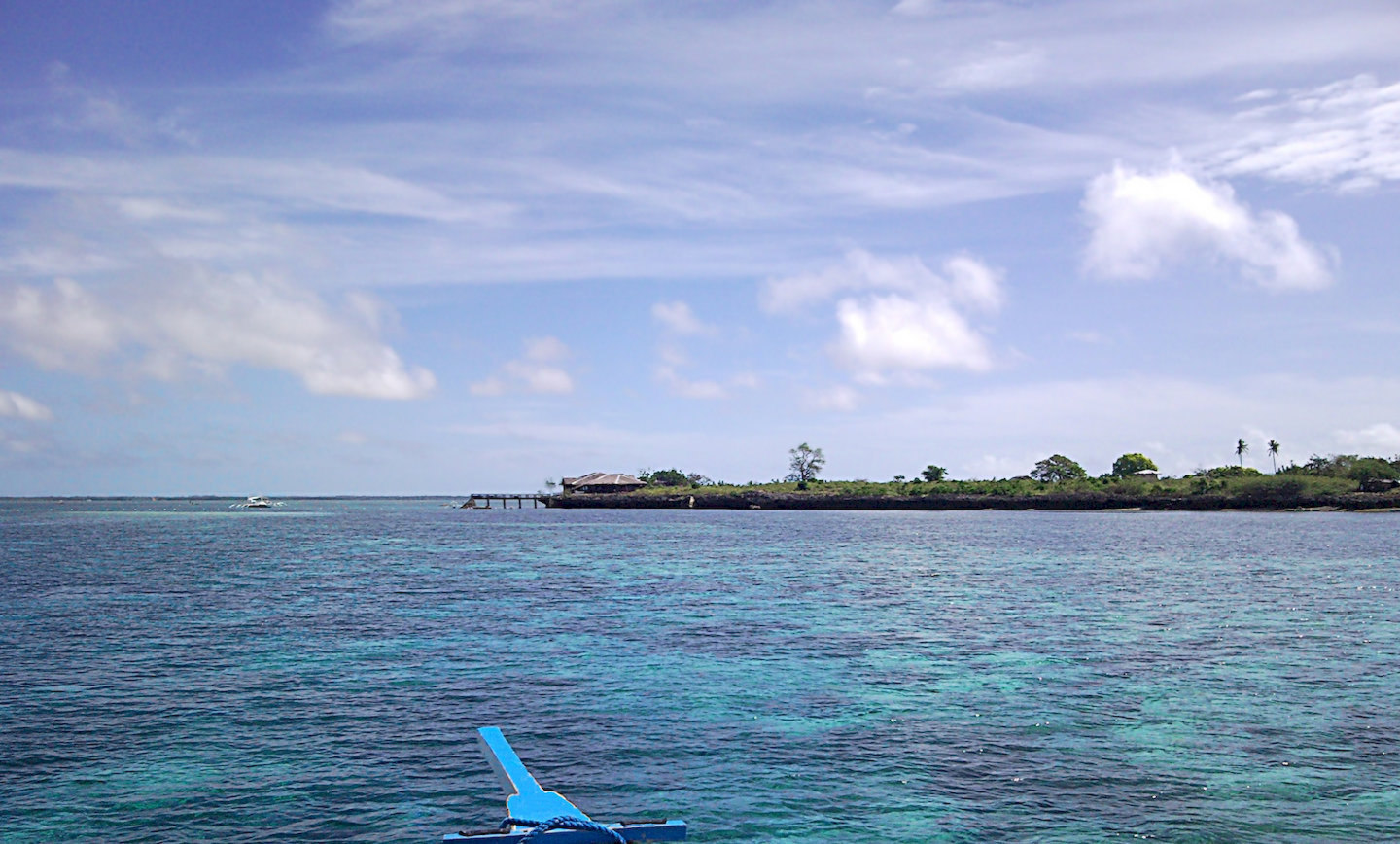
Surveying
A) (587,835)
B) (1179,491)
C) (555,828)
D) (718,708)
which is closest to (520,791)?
(555,828)

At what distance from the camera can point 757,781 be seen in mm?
15367

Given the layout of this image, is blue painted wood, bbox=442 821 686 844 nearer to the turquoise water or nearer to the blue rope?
the blue rope

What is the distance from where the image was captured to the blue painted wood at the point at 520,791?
37.5 ft

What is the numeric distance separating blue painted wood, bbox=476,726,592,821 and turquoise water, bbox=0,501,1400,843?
3.11ft

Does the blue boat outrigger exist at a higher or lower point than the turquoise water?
higher

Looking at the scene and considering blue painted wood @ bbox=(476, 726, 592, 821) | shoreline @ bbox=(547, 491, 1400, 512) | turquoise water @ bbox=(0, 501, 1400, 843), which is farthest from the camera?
shoreline @ bbox=(547, 491, 1400, 512)

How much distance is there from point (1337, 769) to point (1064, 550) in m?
58.7

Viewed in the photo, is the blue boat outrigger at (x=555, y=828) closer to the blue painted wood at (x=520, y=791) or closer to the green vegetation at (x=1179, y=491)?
the blue painted wood at (x=520, y=791)

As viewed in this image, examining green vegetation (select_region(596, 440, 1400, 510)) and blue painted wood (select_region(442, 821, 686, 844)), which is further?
green vegetation (select_region(596, 440, 1400, 510))

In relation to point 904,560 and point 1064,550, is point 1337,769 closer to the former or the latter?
point 904,560

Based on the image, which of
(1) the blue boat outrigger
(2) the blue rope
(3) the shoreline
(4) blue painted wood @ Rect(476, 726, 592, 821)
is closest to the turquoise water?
(4) blue painted wood @ Rect(476, 726, 592, 821)

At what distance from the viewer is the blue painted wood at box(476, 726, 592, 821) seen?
1143cm

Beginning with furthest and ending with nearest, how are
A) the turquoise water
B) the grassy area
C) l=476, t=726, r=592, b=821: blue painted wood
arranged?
the grassy area → the turquoise water → l=476, t=726, r=592, b=821: blue painted wood

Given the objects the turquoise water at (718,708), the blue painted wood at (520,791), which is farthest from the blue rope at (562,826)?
the turquoise water at (718,708)
